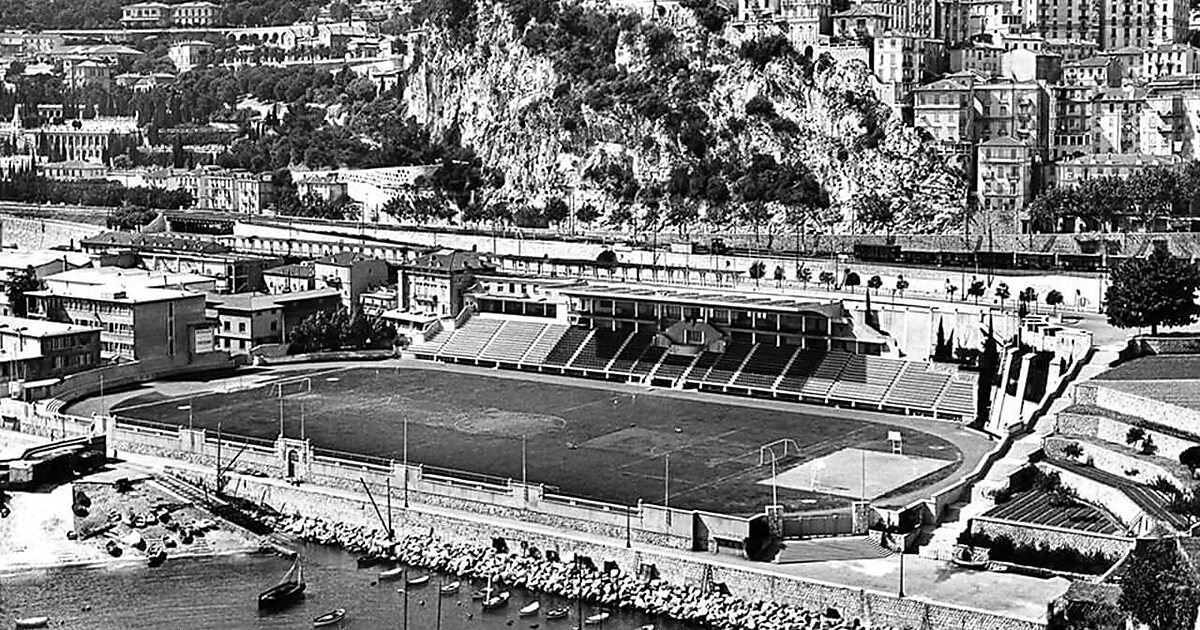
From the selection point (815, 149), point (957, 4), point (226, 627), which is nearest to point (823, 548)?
point (226, 627)

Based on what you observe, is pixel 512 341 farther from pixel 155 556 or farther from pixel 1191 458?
pixel 1191 458

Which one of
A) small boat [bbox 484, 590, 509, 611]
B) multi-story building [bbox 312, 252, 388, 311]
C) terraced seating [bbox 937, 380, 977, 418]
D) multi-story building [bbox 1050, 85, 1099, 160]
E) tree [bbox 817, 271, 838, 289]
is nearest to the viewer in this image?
small boat [bbox 484, 590, 509, 611]

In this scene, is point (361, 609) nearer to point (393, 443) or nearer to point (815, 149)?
point (393, 443)

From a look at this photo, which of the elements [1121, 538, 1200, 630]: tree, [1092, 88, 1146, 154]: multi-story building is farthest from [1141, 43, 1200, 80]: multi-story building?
[1121, 538, 1200, 630]: tree

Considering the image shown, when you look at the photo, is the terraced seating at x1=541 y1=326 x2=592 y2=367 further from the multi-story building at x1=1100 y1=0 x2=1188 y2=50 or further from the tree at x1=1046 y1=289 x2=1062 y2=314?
the multi-story building at x1=1100 y1=0 x2=1188 y2=50

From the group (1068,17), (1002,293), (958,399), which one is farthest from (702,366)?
(1068,17)
